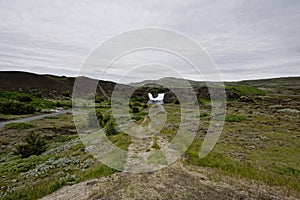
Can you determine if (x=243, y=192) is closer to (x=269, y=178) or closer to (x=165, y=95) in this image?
(x=269, y=178)

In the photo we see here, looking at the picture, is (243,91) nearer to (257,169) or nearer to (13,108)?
(13,108)

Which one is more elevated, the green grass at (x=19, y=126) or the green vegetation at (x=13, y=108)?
the green vegetation at (x=13, y=108)

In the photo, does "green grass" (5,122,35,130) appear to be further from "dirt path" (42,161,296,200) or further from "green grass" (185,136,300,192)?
"green grass" (185,136,300,192)

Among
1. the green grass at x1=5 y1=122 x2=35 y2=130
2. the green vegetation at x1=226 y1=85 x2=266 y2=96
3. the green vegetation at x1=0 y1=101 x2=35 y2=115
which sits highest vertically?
the green vegetation at x1=226 y1=85 x2=266 y2=96

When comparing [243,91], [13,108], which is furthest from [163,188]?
[243,91]

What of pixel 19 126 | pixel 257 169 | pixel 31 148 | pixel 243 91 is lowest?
pixel 19 126

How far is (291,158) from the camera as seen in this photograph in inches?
504

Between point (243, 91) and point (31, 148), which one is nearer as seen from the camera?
point (31, 148)

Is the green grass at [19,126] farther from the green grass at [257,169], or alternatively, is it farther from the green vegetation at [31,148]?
the green grass at [257,169]

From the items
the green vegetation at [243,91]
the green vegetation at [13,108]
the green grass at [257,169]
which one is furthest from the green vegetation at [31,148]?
the green vegetation at [243,91]

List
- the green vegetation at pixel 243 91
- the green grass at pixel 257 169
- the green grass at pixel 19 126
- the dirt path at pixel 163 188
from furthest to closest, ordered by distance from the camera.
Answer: the green vegetation at pixel 243 91, the green grass at pixel 19 126, the green grass at pixel 257 169, the dirt path at pixel 163 188

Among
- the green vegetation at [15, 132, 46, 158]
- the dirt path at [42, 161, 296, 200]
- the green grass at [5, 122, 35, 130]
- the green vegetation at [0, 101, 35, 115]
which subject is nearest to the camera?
the dirt path at [42, 161, 296, 200]

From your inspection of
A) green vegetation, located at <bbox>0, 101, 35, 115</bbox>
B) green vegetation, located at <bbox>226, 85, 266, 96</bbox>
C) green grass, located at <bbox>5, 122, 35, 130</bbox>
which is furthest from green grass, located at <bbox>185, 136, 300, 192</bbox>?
green vegetation, located at <bbox>226, 85, 266, 96</bbox>

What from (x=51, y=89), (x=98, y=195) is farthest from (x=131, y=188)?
(x=51, y=89)
